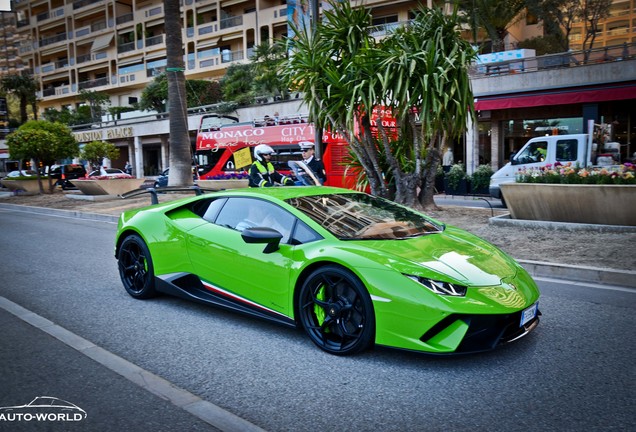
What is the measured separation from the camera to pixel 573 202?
30.7 ft

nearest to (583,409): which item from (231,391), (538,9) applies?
(231,391)

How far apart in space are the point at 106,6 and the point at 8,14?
98.2 feet

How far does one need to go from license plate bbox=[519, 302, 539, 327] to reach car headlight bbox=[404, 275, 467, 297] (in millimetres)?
520

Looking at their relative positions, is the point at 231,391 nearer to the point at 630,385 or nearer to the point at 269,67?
the point at 630,385

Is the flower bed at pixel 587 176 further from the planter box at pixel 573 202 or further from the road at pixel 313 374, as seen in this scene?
→ the road at pixel 313 374

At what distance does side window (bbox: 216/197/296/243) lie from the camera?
179 inches

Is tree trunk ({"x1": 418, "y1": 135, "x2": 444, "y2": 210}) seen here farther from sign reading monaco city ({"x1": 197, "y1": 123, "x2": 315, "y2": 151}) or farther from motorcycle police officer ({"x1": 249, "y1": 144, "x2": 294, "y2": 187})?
sign reading monaco city ({"x1": 197, "y1": 123, "x2": 315, "y2": 151})

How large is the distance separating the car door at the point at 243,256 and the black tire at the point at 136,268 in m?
0.80

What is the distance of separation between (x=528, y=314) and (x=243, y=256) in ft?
7.56

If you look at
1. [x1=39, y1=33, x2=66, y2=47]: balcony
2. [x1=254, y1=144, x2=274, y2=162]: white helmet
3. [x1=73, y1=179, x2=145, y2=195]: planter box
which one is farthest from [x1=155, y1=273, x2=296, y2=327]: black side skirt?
[x1=39, y1=33, x2=66, y2=47]: balcony

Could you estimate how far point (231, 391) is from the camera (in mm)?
3471

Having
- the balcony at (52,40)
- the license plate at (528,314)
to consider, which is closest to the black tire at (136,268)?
the license plate at (528,314)

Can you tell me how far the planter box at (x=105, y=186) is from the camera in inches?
829

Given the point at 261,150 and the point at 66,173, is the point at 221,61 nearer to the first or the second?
the point at 66,173
